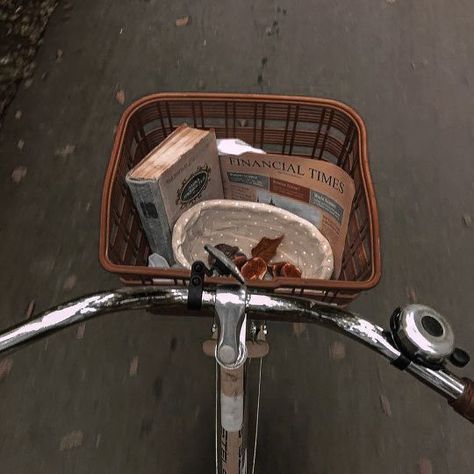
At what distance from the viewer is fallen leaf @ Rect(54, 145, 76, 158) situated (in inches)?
65.6

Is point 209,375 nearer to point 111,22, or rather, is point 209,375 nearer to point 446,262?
point 446,262

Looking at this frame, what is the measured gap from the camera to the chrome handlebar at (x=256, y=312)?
1.63 ft

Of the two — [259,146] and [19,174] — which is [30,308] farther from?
[259,146]

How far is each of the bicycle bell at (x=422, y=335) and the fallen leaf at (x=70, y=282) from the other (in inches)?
41.9

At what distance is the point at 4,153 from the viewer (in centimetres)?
167

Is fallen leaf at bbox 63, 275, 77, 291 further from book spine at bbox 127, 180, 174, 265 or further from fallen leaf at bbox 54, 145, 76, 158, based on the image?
book spine at bbox 127, 180, 174, 265

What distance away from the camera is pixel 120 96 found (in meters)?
1.82

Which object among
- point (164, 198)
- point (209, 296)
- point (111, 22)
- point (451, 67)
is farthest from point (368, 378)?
point (111, 22)

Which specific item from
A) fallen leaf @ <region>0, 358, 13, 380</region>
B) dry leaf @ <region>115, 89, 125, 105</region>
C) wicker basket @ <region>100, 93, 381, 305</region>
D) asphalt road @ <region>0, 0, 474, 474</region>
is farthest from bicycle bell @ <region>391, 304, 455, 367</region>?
dry leaf @ <region>115, 89, 125, 105</region>

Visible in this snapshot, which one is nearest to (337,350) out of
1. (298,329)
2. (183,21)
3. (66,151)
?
(298,329)

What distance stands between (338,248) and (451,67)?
134 centimetres

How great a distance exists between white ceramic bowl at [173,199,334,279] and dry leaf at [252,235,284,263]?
2cm

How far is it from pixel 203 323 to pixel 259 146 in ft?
1.77

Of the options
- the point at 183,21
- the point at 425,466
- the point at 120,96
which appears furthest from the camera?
the point at 183,21
